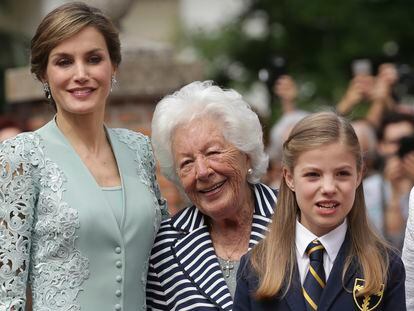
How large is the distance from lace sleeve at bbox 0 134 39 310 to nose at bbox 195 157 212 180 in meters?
0.70

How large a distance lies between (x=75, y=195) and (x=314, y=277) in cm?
100

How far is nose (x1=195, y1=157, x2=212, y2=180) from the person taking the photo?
211 inches

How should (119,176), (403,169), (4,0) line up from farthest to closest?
(4,0), (403,169), (119,176)

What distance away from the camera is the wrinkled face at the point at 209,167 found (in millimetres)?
5395

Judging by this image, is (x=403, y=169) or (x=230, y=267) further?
(x=403, y=169)

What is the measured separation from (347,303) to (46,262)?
1.18 meters

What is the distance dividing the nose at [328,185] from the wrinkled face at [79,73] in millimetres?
1048

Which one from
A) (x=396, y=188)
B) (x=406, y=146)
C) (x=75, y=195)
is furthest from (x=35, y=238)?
(x=396, y=188)

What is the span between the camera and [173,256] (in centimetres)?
549

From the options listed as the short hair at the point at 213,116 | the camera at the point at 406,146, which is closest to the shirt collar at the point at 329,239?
the short hair at the point at 213,116

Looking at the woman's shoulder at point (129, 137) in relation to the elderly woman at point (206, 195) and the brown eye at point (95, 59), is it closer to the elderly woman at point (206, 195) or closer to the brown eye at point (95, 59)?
the elderly woman at point (206, 195)

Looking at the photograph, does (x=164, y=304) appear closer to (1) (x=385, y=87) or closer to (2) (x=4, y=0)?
(1) (x=385, y=87)

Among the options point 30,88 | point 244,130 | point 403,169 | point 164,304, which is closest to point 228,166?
point 244,130

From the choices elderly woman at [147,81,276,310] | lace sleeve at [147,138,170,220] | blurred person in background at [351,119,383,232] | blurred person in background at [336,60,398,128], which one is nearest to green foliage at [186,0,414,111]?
blurred person in background at [336,60,398,128]
